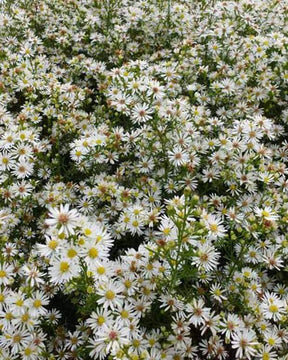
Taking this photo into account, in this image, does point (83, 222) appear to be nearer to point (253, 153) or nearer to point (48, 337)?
point (48, 337)

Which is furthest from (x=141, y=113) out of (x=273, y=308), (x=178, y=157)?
(x=273, y=308)

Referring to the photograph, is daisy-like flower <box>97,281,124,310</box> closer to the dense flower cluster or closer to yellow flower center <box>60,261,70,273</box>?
the dense flower cluster

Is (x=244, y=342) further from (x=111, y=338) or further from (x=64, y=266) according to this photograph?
(x=64, y=266)

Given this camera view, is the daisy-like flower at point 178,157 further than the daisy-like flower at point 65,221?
Yes

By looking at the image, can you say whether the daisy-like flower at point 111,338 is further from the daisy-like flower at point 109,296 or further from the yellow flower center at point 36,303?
the yellow flower center at point 36,303

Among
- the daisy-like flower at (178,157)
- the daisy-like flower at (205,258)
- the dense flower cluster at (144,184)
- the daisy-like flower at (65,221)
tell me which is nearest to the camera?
the daisy-like flower at (65,221)

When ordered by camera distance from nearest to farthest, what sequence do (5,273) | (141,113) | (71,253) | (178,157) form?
1. (71,253)
2. (5,273)
3. (178,157)
4. (141,113)

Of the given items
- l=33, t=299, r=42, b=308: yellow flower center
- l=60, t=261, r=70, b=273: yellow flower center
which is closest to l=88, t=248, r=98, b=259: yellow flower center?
l=60, t=261, r=70, b=273: yellow flower center

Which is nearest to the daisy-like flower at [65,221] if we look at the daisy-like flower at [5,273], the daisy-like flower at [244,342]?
the daisy-like flower at [5,273]
